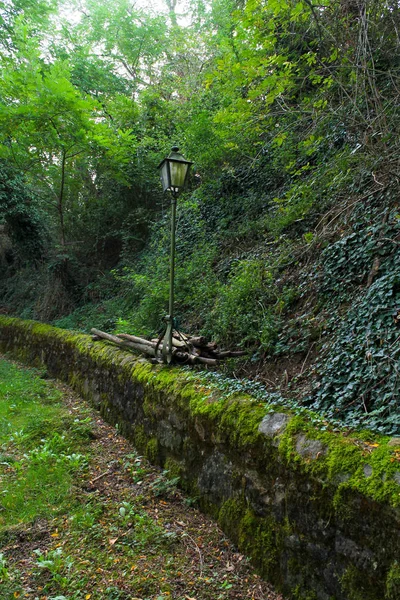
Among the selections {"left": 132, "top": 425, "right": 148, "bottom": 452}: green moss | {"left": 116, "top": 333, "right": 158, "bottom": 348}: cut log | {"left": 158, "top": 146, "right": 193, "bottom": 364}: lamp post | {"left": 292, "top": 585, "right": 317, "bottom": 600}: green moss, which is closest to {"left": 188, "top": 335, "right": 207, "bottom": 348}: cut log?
{"left": 158, "top": 146, "right": 193, "bottom": 364}: lamp post

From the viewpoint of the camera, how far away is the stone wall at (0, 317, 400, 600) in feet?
6.05

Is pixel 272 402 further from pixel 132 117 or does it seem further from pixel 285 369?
pixel 132 117

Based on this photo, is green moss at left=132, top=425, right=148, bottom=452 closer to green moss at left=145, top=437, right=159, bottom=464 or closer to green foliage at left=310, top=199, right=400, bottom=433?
green moss at left=145, top=437, right=159, bottom=464

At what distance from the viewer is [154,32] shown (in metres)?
13.9

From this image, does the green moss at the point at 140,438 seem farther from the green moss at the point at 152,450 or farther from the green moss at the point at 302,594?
the green moss at the point at 302,594

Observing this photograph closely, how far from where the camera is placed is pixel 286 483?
7.61 feet

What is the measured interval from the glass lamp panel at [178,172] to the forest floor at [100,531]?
3078mm

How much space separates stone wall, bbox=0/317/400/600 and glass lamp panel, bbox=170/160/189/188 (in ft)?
6.90

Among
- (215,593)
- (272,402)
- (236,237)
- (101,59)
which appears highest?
(101,59)

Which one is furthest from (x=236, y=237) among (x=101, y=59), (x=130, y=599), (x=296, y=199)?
(x=101, y=59)

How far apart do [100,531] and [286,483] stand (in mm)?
1524

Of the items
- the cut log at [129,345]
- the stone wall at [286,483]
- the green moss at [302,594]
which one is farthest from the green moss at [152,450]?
the green moss at [302,594]

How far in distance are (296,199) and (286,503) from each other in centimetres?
445

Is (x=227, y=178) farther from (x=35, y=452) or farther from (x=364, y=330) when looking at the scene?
(x=35, y=452)
